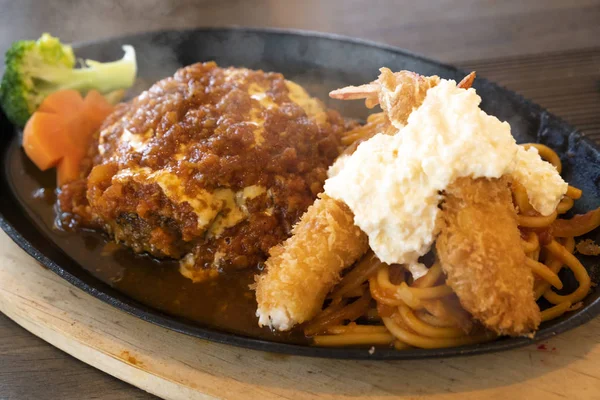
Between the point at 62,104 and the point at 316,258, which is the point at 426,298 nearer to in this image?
the point at 316,258

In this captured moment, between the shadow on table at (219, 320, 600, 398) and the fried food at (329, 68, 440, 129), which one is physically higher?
the fried food at (329, 68, 440, 129)

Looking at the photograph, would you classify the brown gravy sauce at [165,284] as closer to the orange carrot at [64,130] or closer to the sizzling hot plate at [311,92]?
the sizzling hot plate at [311,92]

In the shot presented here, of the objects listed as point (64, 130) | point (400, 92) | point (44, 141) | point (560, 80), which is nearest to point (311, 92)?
point (400, 92)

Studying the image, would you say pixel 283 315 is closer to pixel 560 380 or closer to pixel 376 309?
pixel 376 309

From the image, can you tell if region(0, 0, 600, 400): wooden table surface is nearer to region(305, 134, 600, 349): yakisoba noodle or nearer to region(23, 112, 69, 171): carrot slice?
region(23, 112, 69, 171): carrot slice

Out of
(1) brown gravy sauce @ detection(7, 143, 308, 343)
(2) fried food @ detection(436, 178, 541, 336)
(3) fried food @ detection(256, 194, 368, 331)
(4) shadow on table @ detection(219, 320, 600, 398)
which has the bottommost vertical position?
(1) brown gravy sauce @ detection(7, 143, 308, 343)

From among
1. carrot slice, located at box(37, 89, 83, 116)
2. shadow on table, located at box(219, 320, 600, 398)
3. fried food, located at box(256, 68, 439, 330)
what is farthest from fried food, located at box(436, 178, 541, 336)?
carrot slice, located at box(37, 89, 83, 116)
